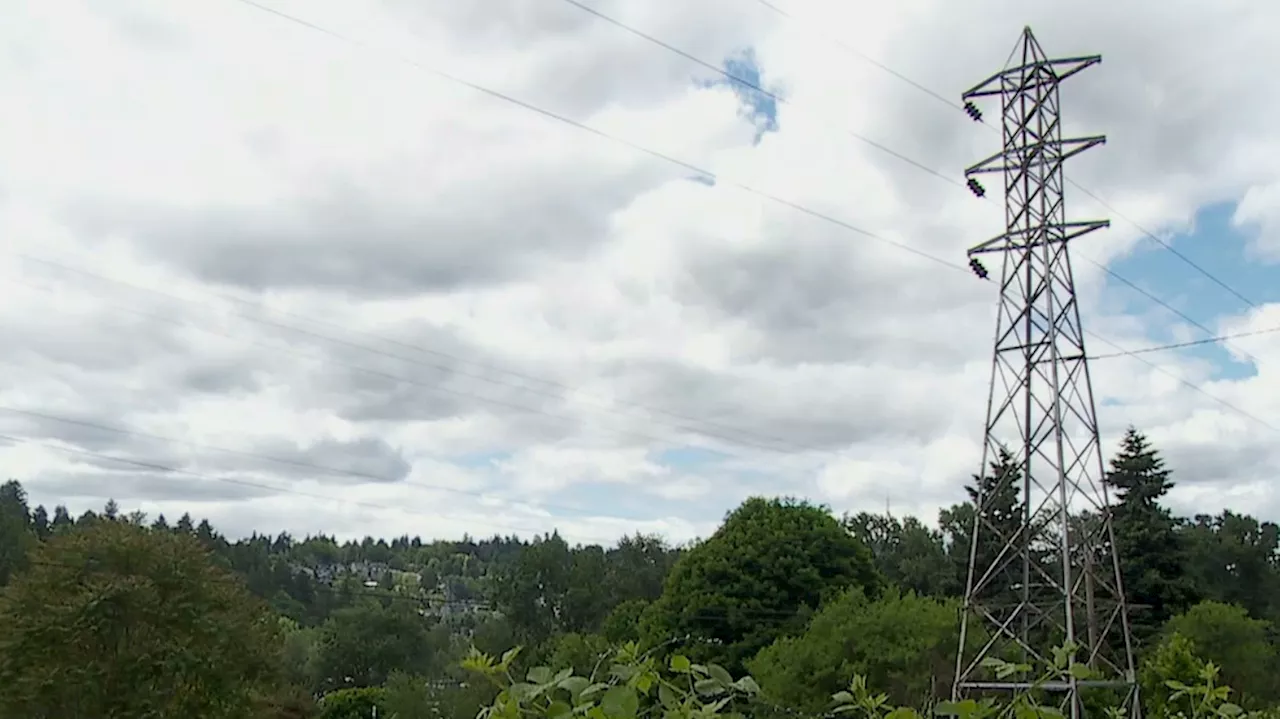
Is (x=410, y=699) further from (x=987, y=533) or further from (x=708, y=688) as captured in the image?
(x=708, y=688)

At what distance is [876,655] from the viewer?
22484 millimetres

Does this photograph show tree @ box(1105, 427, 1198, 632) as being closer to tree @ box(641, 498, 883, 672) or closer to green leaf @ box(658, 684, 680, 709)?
tree @ box(641, 498, 883, 672)

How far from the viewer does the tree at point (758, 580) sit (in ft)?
108

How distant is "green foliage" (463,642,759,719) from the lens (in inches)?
49.1

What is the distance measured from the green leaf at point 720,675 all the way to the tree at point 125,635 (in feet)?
65.8

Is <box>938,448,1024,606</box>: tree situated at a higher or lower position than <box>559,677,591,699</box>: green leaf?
higher

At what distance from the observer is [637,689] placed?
4.13ft

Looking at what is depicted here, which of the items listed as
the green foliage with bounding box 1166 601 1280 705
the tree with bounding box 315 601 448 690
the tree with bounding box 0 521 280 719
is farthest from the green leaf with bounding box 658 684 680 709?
the tree with bounding box 315 601 448 690

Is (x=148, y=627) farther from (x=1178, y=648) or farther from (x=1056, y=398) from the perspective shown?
(x=1178, y=648)

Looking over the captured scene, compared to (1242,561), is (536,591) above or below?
below

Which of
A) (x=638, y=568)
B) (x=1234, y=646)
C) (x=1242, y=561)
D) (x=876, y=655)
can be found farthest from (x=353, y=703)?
(x=1242, y=561)

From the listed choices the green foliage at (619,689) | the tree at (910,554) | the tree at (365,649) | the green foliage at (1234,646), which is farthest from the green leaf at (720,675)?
the tree at (365,649)

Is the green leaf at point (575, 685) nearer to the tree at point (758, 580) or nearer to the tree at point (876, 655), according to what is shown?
the tree at point (876, 655)

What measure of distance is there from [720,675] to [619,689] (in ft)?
0.77
